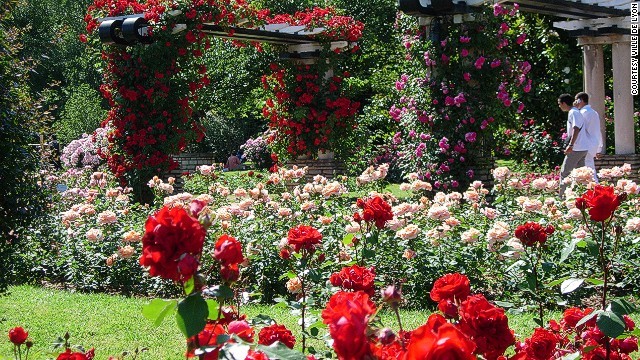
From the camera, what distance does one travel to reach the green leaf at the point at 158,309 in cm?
151

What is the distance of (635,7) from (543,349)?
35.4ft

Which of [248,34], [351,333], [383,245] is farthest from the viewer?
[248,34]

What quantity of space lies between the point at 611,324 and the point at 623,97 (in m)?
11.0

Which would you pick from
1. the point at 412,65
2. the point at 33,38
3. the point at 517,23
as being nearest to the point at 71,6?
the point at 33,38

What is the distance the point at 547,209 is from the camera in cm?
609

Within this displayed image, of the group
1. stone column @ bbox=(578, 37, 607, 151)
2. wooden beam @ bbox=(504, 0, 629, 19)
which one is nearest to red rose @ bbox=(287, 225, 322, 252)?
wooden beam @ bbox=(504, 0, 629, 19)

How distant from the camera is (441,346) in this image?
0.96 metres

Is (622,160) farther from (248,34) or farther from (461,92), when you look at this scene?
(248,34)

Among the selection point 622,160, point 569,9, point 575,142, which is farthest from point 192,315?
point 622,160

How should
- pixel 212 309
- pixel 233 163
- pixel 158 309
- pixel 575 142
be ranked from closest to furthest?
pixel 158 309, pixel 212 309, pixel 575 142, pixel 233 163

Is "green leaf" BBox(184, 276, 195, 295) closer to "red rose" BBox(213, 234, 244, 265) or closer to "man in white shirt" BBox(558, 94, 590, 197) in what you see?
"red rose" BBox(213, 234, 244, 265)

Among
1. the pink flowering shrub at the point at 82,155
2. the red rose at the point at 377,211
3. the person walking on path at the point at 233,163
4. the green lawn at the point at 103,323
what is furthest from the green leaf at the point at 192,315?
the person walking on path at the point at 233,163

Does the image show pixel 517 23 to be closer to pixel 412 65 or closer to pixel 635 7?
pixel 635 7

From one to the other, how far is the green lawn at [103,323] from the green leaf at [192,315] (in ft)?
9.04
